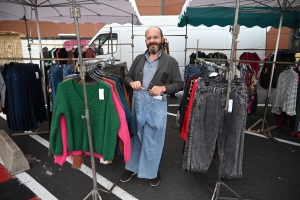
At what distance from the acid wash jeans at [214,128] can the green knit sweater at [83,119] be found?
79 centimetres

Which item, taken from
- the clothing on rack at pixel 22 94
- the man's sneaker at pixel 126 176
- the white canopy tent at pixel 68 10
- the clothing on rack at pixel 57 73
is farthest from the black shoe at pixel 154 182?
the white canopy tent at pixel 68 10

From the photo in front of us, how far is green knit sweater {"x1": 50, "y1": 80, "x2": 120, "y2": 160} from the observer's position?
6.08 ft

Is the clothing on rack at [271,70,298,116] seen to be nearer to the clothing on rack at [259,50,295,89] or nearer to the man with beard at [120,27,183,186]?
the clothing on rack at [259,50,295,89]

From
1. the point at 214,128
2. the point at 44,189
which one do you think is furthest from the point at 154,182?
the point at 44,189

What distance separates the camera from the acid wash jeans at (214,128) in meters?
1.97

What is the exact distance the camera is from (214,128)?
2035 mm

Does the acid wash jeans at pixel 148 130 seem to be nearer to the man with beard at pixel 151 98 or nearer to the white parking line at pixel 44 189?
the man with beard at pixel 151 98

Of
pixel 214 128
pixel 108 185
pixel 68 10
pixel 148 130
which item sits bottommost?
pixel 108 185

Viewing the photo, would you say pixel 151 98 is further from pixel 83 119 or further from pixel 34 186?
pixel 34 186

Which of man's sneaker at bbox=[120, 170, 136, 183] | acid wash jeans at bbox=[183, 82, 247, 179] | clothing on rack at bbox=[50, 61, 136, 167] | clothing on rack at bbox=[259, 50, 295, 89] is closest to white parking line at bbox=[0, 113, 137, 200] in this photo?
man's sneaker at bbox=[120, 170, 136, 183]

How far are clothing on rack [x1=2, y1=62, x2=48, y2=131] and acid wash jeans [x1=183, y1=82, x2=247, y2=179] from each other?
2.88m

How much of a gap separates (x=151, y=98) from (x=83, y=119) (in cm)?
72

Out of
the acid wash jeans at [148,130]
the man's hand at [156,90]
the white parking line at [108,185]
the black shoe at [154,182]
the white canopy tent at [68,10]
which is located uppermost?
the white canopy tent at [68,10]

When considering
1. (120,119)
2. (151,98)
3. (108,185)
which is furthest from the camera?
(108,185)
